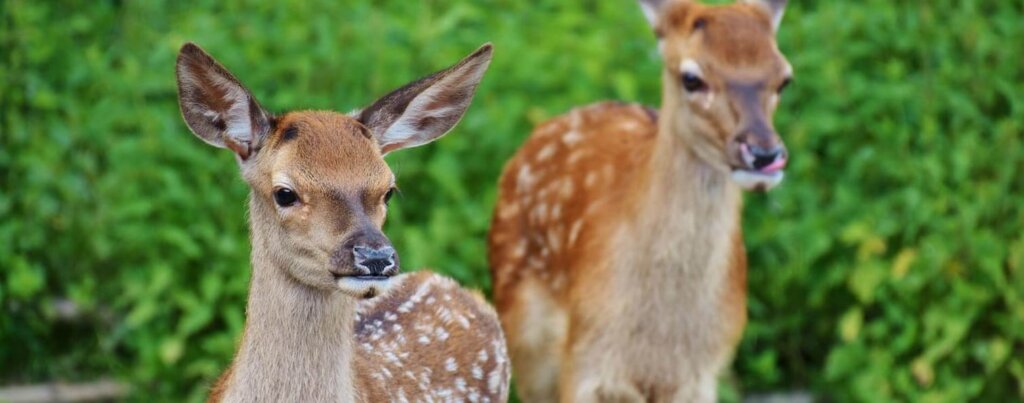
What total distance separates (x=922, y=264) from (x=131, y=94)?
11.8ft

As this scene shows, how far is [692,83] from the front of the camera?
21.7 ft

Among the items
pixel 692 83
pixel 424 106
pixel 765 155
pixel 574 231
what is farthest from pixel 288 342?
pixel 574 231

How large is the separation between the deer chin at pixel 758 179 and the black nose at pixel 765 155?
0.12ft

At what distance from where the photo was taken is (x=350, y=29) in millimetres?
8531

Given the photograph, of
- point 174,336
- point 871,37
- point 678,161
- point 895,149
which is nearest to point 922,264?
point 895,149

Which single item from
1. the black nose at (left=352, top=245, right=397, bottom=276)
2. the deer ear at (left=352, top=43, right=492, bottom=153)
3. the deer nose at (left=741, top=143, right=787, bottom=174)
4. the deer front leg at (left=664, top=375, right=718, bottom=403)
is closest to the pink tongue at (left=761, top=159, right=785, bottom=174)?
the deer nose at (left=741, top=143, right=787, bottom=174)

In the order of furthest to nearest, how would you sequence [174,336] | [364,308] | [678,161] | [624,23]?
1. [624,23]
2. [174,336]
3. [678,161]
4. [364,308]

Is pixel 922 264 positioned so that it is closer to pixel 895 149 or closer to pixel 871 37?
pixel 895 149

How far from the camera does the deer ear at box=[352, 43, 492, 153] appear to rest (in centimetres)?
527

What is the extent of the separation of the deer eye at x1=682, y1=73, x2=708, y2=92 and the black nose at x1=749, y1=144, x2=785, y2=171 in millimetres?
436

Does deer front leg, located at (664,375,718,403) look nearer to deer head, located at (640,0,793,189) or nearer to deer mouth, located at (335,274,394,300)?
deer head, located at (640,0,793,189)

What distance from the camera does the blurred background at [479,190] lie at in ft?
25.9

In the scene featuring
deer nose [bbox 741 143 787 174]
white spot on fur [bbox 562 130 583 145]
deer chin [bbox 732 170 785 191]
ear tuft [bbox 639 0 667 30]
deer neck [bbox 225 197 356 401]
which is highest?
deer neck [bbox 225 197 356 401]

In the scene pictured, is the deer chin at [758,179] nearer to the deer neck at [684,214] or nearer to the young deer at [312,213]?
the deer neck at [684,214]
